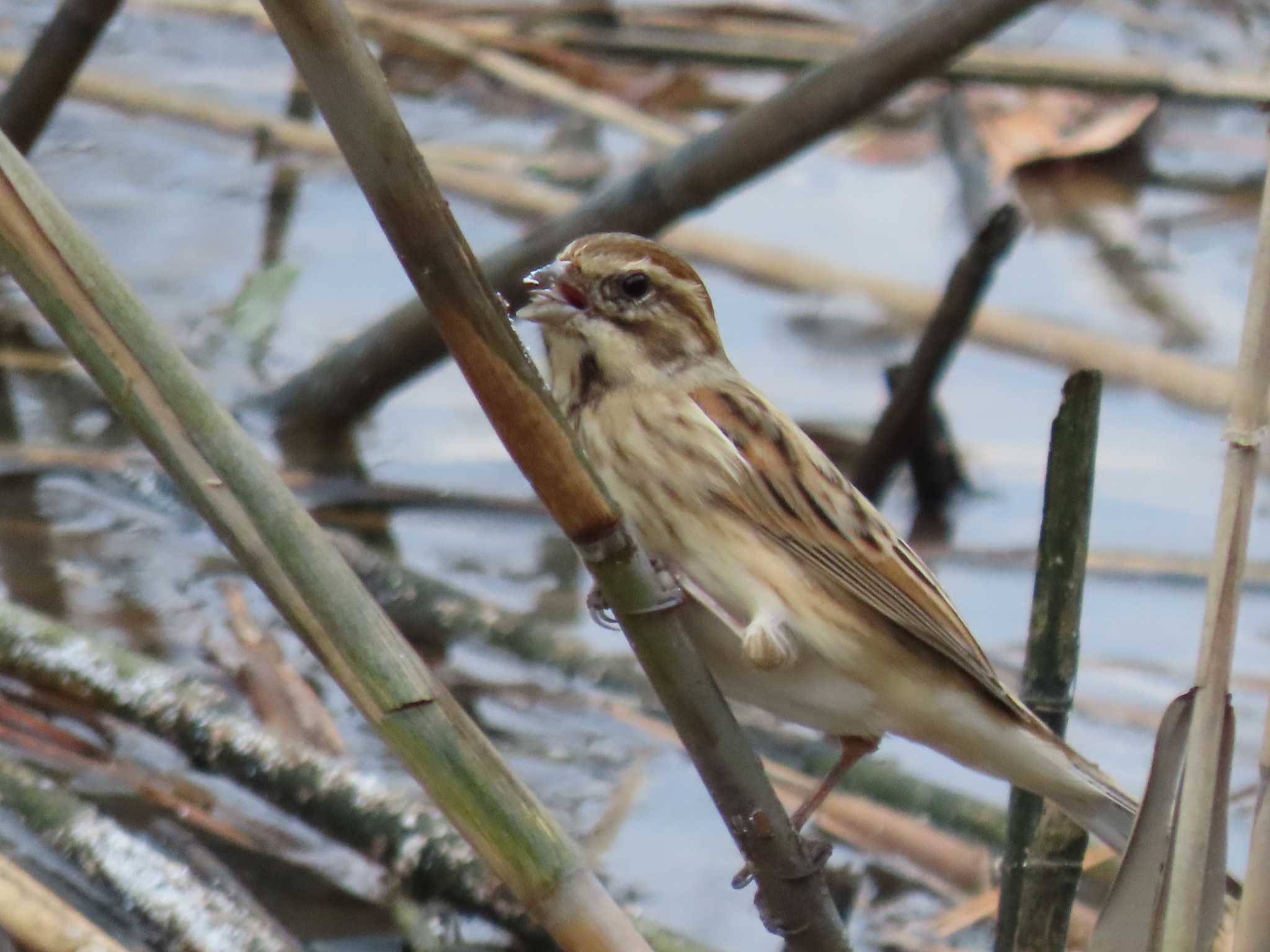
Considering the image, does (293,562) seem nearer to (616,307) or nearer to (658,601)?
(658,601)

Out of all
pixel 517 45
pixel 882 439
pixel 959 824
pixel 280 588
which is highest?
pixel 517 45

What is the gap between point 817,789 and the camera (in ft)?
9.42

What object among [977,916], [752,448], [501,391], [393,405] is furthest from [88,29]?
[501,391]

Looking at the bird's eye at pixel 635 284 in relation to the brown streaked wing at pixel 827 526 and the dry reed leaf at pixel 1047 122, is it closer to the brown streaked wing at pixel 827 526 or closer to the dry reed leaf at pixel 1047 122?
the brown streaked wing at pixel 827 526

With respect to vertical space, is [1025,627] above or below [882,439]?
below

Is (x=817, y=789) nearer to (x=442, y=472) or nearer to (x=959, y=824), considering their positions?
(x=959, y=824)

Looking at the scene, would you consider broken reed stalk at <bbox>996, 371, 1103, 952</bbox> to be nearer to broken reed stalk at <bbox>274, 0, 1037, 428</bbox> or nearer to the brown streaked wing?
the brown streaked wing

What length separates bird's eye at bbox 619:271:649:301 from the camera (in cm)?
279

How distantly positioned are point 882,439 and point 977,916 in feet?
5.14

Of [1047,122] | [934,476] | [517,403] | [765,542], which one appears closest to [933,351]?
[934,476]

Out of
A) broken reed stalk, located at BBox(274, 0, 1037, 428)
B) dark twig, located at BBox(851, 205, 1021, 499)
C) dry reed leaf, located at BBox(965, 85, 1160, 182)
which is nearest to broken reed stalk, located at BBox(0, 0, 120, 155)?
broken reed stalk, located at BBox(274, 0, 1037, 428)

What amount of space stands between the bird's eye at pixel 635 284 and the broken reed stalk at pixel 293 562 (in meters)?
0.93

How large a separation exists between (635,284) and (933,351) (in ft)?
5.71

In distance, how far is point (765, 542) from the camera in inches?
111
